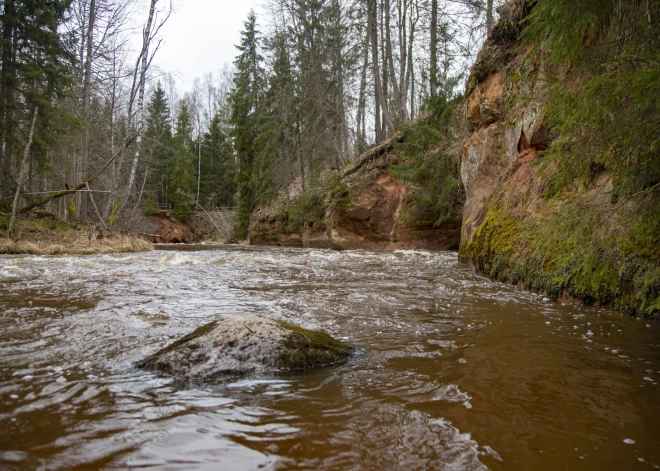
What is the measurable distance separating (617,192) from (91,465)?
176 inches

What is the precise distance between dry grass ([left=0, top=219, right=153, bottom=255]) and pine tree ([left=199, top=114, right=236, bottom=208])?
25112 millimetres

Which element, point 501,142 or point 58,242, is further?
point 58,242

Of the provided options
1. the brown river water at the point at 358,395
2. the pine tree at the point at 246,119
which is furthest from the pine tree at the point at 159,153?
the brown river water at the point at 358,395

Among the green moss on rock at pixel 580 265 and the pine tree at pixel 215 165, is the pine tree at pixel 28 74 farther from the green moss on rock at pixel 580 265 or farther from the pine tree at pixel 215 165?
the pine tree at pixel 215 165

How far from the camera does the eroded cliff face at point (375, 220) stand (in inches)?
A: 627

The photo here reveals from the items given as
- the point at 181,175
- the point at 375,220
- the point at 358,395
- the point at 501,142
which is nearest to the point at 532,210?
the point at 501,142

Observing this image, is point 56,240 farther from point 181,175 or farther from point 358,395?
point 181,175

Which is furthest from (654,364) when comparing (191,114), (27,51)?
(191,114)

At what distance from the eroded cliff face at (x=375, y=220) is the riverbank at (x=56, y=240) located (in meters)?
8.21

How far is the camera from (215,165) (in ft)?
132

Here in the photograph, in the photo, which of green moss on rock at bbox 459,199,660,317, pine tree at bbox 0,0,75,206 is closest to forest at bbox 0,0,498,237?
pine tree at bbox 0,0,75,206

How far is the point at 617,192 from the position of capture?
12.3 feet

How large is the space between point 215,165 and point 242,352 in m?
39.7

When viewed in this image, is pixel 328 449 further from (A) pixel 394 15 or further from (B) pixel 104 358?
(A) pixel 394 15
